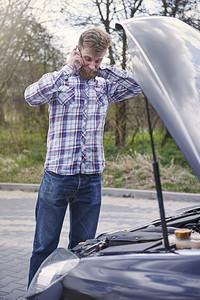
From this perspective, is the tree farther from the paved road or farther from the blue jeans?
the blue jeans

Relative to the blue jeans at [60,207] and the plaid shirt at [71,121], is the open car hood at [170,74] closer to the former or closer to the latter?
the plaid shirt at [71,121]

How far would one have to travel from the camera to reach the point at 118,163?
1128 centimetres

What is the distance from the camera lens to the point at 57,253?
5.95 feet

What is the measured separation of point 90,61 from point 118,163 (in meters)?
8.71

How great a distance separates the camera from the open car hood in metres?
1.55

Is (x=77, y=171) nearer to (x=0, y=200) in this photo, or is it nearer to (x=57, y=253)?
(x=57, y=253)

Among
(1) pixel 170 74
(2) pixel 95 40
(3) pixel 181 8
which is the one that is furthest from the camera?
(3) pixel 181 8

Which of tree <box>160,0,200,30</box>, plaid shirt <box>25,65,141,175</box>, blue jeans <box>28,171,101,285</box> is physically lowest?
blue jeans <box>28,171,101,285</box>

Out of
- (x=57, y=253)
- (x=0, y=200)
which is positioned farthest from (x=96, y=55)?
(x=0, y=200)

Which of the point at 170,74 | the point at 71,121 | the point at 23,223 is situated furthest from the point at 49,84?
the point at 23,223

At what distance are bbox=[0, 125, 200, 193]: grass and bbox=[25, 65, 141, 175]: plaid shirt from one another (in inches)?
226

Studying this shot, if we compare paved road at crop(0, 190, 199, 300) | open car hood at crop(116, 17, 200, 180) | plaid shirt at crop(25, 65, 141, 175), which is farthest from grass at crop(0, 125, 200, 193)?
open car hood at crop(116, 17, 200, 180)

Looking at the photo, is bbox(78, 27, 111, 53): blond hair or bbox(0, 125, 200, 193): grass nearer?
bbox(78, 27, 111, 53): blond hair

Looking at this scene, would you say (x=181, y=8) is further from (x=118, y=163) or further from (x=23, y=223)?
(x=23, y=223)
